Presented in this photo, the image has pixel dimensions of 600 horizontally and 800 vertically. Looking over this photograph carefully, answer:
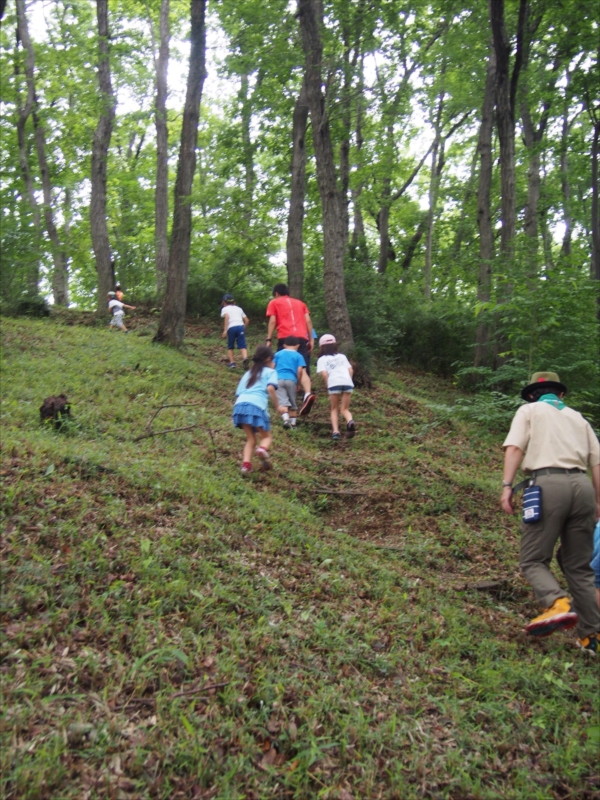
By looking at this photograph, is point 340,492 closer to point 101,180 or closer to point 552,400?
point 552,400

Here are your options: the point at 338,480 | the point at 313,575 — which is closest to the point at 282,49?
the point at 338,480

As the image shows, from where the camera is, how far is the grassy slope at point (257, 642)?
3387 millimetres

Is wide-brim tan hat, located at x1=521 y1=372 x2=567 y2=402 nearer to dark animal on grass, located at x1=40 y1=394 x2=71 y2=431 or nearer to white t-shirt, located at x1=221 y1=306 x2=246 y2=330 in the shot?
dark animal on grass, located at x1=40 y1=394 x2=71 y2=431

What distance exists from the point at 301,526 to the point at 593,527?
301 cm

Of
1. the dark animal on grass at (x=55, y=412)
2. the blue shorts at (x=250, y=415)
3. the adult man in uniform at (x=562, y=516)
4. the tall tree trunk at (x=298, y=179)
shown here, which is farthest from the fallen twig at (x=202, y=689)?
the tall tree trunk at (x=298, y=179)

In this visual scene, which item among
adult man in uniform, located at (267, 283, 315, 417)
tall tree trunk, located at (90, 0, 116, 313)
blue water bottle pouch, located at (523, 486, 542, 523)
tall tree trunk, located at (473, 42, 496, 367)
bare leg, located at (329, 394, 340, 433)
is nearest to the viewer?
blue water bottle pouch, located at (523, 486, 542, 523)

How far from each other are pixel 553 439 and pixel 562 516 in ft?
2.10

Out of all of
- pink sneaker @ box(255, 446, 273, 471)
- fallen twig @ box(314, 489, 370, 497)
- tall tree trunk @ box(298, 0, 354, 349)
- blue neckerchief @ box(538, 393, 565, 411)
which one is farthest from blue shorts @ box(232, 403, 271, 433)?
tall tree trunk @ box(298, 0, 354, 349)

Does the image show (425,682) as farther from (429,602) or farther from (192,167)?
(192,167)

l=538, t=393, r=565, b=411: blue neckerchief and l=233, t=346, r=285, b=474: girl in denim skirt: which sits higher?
l=538, t=393, r=565, b=411: blue neckerchief

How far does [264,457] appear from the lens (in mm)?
8352

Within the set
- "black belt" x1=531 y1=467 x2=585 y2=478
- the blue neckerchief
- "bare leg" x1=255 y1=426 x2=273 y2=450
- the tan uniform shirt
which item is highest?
the blue neckerchief

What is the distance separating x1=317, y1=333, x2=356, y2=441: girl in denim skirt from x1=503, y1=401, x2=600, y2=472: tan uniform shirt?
5.49 m

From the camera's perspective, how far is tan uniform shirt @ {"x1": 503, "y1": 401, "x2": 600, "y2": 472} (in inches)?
206
